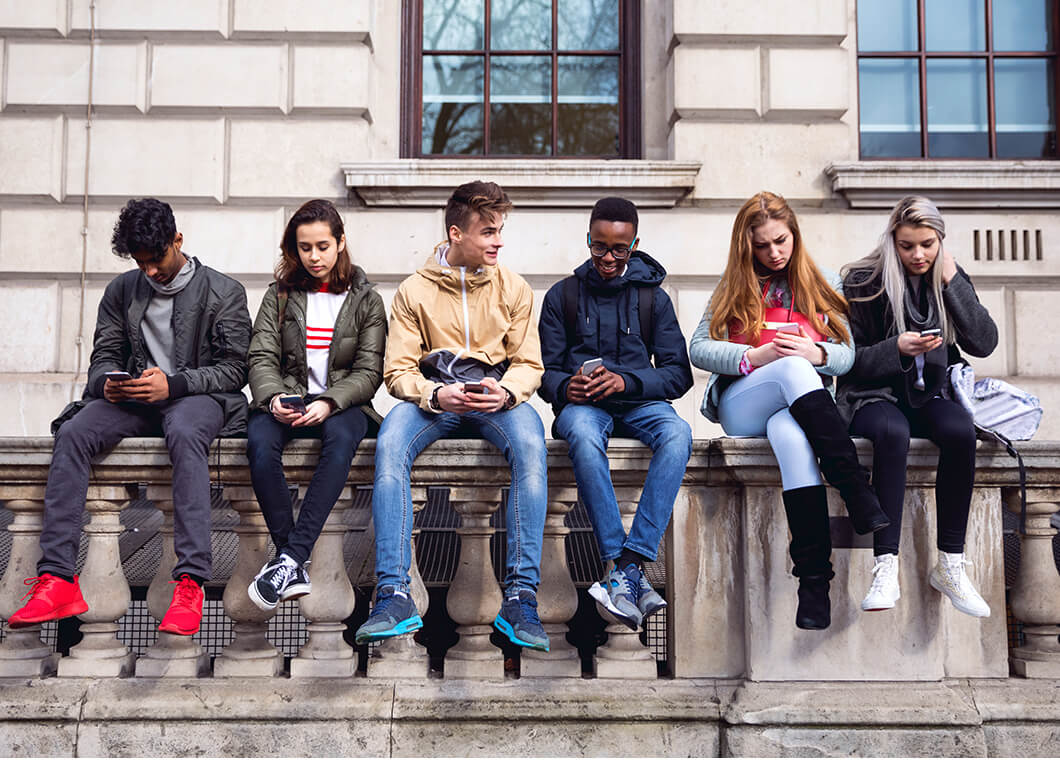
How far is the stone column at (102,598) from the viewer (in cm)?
322

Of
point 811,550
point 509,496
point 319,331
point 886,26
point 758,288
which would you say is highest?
point 886,26

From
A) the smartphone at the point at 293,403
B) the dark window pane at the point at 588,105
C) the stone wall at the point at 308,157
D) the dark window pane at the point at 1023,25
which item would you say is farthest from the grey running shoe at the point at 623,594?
the dark window pane at the point at 1023,25

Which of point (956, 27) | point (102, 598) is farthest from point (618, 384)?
point (956, 27)

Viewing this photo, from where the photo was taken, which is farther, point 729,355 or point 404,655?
point 729,355

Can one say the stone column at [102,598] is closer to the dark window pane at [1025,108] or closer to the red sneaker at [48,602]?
the red sneaker at [48,602]

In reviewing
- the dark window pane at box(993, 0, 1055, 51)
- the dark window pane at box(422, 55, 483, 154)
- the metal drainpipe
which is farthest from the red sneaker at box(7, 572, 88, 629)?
the dark window pane at box(993, 0, 1055, 51)

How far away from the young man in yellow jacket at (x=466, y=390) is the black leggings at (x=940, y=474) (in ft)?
3.78

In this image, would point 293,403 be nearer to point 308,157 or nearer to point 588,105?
point 308,157

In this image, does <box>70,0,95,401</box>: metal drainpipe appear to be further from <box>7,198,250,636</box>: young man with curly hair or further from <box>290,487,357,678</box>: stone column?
<box>290,487,357,678</box>: stone column

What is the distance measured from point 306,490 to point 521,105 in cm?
510

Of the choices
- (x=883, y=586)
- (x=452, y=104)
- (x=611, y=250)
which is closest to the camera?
(x=883, y=586)

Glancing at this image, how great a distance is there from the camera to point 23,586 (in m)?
3.23

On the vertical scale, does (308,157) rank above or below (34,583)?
above

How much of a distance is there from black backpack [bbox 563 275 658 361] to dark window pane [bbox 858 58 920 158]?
4.50 metres
